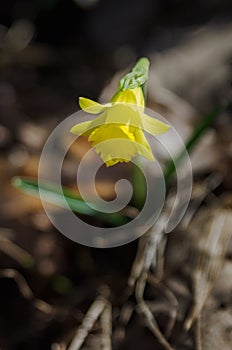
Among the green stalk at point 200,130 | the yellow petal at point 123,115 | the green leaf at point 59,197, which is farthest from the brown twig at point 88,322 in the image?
the yellow petal at point 123,115

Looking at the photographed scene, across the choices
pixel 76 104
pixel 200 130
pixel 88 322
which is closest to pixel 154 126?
pixel 200 130

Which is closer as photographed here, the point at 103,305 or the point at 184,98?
the point at 103,305

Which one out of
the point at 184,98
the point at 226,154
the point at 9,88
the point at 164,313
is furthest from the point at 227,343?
the point at 9,88

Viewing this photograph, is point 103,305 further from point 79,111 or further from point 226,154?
point 79,111

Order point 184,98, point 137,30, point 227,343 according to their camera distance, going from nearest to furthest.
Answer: point 227,343 < point 184,98 < point 137,30

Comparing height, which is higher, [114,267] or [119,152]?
[119,152]

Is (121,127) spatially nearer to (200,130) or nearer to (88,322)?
(200,130)

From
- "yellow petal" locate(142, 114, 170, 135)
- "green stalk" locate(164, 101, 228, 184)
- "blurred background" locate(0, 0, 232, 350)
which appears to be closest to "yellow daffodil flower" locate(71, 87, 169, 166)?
"yellow petal" locate(142, 114, 170, 135)
